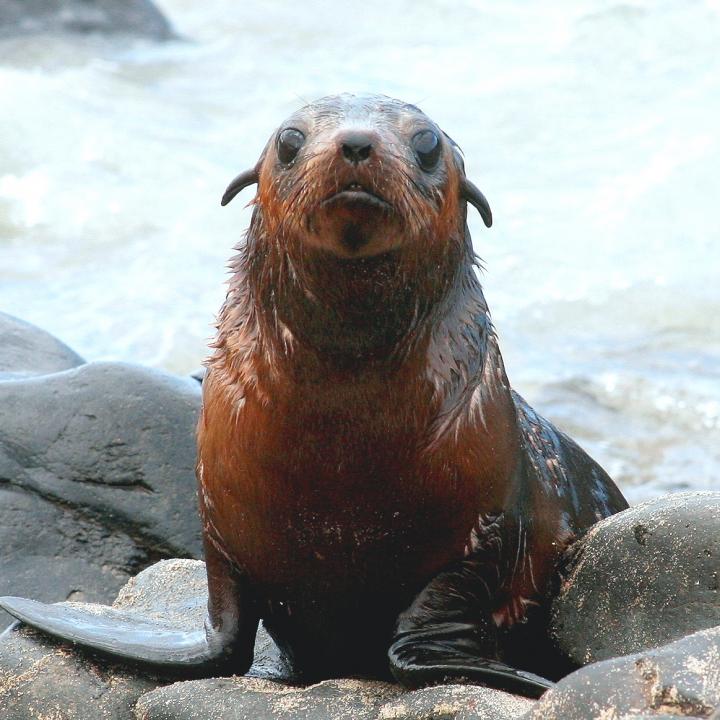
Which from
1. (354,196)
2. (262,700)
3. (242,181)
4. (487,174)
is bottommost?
(487,174)

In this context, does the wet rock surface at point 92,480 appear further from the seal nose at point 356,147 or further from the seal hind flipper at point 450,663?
the seal nose at point 356,147

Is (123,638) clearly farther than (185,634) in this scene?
No

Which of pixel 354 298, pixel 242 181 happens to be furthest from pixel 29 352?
pixel 354 298

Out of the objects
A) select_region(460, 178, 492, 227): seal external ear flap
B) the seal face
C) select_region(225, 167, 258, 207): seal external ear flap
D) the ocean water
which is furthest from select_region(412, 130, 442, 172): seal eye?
the ocean water

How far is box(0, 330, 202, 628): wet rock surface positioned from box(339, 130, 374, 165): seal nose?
2.95m

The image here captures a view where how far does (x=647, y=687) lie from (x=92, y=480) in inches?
145

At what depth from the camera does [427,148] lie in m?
4.51

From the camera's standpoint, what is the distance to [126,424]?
679 cm

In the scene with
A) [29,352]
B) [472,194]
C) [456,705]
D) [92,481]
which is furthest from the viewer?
[29,352]

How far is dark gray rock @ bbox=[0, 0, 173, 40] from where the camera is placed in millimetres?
23188

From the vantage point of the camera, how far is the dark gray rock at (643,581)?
15.7 ft

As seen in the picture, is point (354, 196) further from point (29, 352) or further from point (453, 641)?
point (29, 352)

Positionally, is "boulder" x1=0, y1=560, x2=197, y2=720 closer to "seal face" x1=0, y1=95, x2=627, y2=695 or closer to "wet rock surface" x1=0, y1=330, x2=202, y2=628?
"seal face" x1=0, y1=95, x2=627, y2=695

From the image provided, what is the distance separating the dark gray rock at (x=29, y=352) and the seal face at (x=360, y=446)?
131 inches
